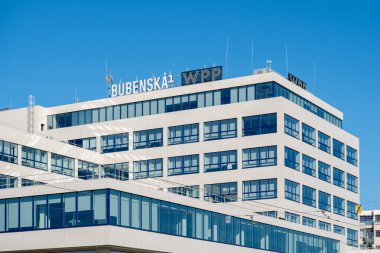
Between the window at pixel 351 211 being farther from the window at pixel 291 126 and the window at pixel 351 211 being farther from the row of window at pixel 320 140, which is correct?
the window at pixel 291 126

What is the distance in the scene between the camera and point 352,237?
395ft

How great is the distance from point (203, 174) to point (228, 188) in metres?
4.06

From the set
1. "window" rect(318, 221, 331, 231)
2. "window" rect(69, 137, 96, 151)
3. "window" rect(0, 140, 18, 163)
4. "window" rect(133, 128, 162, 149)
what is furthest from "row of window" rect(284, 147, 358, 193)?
"window" rect(0, 140, 18, 163)

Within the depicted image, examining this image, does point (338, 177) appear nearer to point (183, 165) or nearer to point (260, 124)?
point (260, 124)

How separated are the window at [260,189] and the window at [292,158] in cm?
311

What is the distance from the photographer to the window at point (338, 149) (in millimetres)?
117188

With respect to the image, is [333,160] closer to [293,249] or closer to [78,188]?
[293,249]

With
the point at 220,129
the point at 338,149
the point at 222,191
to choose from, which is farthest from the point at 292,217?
the point at 338,149

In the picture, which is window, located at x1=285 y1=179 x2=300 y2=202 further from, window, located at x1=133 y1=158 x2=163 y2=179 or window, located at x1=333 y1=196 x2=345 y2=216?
window, located at x1=133 y1=158 x2=163 y2=179

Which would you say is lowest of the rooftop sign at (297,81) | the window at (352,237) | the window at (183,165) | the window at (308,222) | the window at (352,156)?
the window at (352,237)

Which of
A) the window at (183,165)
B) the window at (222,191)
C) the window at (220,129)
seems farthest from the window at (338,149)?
the window at (183,165)

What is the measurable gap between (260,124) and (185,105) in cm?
1110

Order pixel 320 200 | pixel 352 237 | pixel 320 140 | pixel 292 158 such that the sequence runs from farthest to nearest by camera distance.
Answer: pixel 352 237 → pixel 320 140 → pixel 320 200 → pixel 292 158

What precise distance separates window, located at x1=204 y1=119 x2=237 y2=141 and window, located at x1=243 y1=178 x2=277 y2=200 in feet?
21.3
